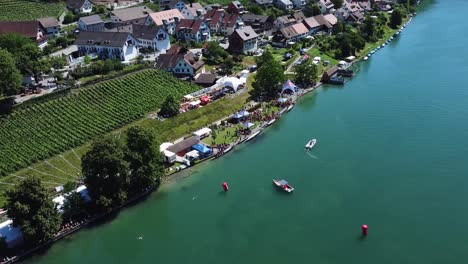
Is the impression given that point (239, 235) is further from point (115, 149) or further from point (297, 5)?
point (297, 5)

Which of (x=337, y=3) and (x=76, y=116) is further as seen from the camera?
(x=337, y=3)

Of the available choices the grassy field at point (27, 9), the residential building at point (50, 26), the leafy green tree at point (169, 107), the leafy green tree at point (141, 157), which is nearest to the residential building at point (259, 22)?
the residential building at point (50, 26)

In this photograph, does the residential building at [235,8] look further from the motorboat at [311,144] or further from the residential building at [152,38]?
the motorboat at [311,144]

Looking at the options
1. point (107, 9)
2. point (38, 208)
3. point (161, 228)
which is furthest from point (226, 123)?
point (107, 9)

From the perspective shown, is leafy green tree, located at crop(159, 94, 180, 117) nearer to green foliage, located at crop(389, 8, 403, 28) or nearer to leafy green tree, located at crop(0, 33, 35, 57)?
leafy green tree, located at crop(0, 33, 35, 57)

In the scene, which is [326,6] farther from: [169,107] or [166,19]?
[169,107]

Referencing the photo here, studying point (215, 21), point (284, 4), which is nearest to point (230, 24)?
point (215, 21)
